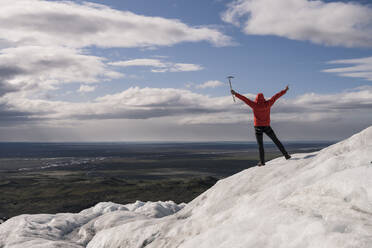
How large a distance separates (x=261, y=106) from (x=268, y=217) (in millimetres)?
5682

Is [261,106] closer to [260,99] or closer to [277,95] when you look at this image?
[260,99]

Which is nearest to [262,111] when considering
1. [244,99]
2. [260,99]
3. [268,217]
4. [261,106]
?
[261,106]

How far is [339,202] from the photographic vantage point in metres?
6.19

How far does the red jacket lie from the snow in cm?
160

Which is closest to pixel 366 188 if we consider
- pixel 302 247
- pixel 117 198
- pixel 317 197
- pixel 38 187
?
pixel 317 197

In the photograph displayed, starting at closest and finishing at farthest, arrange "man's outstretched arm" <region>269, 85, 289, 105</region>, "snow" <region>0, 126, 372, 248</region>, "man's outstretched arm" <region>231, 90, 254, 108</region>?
"snow" <region>0, 126, 372, 248</region> → "man's outstretched arm" <region>231, 90, 254, 108</region> → "man's outstretched arm" <region>269, 85, 289, 105</region>

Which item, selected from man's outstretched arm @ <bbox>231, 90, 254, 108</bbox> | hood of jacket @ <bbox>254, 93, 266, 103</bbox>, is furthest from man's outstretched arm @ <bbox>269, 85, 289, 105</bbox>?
man's outstretched arm @ <bbox>231, 90, 254, 108</bbox>

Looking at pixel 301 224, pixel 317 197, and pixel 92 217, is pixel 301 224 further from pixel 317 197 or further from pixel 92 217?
pixel 92 217

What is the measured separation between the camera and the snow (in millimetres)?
5586

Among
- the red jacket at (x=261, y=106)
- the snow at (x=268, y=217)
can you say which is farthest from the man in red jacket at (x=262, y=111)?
the snow at (x=268, y=217)

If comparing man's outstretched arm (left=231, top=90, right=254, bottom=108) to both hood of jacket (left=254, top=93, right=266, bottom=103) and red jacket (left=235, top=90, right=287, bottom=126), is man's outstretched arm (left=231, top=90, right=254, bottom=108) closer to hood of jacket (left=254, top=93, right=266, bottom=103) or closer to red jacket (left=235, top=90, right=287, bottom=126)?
red jacket (left=235, top=90, right=287, bottom=126)

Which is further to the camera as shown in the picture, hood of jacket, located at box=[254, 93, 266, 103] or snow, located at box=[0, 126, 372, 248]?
hood of jacket, located at box=[254, 93, 266, 103]

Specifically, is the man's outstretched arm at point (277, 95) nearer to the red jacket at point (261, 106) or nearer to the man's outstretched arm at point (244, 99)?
the red jacket at point (261, 106)

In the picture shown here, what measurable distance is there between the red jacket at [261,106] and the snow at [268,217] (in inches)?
62.9
